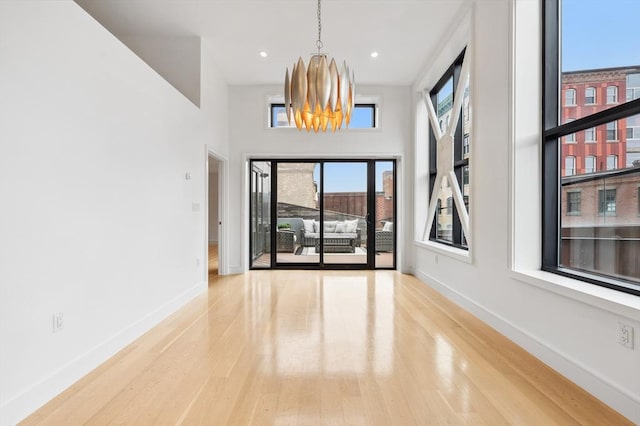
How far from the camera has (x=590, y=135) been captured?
2357 mm

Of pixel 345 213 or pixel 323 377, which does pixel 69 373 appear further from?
pixel 345 213

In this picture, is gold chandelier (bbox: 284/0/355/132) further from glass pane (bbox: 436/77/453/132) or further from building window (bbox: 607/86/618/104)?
glass pane (bbox: 436/77/453/132)

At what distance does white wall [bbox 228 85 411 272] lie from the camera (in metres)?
5.99

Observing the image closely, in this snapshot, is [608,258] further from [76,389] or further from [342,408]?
→ [76,389]

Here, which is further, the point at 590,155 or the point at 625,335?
the point at 590,155

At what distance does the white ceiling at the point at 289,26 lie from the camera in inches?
146

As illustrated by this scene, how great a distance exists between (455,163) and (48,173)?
432 centimetres

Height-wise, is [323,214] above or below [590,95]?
below

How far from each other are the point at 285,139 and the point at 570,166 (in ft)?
14.6

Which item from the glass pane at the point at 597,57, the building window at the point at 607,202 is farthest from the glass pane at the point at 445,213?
the building window at the point at 607,202

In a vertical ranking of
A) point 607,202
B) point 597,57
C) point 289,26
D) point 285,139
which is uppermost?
point 289,26

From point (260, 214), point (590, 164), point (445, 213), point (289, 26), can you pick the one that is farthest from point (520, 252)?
point (260, 214)

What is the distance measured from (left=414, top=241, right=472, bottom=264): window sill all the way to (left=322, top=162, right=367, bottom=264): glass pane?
123 centimetres

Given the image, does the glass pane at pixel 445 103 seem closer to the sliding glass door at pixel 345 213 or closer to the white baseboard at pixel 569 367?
the sliding glass door at pixel 345 213
